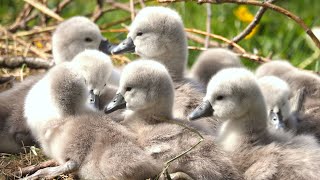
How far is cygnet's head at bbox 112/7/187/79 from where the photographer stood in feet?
16.2

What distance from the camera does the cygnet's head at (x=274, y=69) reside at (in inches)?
206

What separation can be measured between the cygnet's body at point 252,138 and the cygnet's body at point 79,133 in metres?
0.48

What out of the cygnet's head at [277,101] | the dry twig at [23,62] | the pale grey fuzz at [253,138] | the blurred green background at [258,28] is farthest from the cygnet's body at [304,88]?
the dry twig at [23,62]

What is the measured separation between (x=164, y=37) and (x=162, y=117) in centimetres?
93

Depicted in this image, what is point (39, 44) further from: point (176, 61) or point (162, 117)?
point (162, 117)

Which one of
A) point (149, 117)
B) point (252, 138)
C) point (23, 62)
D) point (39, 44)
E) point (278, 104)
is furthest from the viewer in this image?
point (39, 44)

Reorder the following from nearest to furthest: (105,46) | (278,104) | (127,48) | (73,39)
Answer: (278,104), (127,48), (73,39), (105,46)

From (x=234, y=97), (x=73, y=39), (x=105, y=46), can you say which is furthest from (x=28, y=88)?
(x=234, y=97)

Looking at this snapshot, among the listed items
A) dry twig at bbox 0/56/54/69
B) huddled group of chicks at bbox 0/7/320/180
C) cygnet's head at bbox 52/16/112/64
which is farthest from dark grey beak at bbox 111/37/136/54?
dry twig at bbox 0/56/54/69

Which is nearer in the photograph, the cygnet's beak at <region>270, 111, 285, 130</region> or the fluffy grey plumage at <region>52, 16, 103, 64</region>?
the cygnet's beak at <region>270, 111, 285, 130</region>

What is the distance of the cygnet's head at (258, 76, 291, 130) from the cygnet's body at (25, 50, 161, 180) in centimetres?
102

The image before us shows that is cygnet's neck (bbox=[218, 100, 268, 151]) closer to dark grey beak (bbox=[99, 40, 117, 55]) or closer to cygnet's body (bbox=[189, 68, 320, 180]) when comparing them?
cygnet's body (bbox=[189, 68, 320, 180])

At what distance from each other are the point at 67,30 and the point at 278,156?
2.12m

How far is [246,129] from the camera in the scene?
13.6 ft
